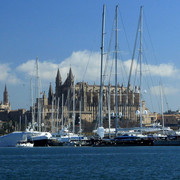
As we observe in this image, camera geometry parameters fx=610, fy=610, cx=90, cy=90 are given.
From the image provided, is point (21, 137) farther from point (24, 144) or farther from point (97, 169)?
point (97, 169)

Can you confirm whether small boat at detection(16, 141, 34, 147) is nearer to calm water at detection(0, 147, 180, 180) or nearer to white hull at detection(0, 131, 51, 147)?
white hull at detection(0, 131, 51, 147)

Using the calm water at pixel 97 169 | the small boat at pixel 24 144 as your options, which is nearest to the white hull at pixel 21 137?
the small boat at pixel 24 144

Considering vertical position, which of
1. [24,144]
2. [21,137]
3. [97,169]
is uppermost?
[21,137]

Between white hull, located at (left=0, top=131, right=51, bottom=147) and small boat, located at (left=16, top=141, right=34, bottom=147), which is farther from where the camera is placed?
white hull, located at (left=0, top=131, right=51, bottom=147)

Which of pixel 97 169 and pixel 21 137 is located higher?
pixel 21 137

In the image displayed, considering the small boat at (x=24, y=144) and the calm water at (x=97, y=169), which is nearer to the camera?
the calm water at (x=97, y=169)

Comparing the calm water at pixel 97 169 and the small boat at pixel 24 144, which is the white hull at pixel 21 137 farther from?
the calm water at pixel 97 169

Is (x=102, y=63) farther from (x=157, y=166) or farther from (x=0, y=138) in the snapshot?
(x=0, y=138)

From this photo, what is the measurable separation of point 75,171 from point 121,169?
11.8 feet

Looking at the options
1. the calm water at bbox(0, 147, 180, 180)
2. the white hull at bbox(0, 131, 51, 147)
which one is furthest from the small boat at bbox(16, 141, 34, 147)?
the calm water at bbox(0, 147, 180, 180)

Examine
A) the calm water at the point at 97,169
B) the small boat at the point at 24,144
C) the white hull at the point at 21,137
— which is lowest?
the calm water at the point at 97,169

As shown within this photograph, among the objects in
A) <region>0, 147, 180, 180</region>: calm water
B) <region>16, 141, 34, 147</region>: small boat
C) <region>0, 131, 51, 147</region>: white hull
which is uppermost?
<region>0, 131, 51, 147</region>: white hull

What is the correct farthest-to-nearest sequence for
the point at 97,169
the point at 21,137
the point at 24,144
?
the point at 21,137, the point at 24,144, the point at 97,169

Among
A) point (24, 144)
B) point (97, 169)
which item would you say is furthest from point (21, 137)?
point (97, 169)
